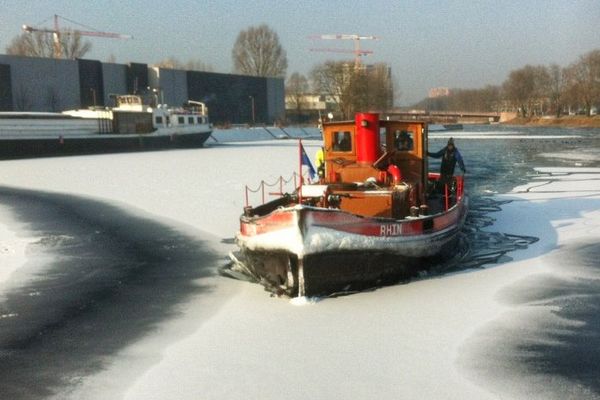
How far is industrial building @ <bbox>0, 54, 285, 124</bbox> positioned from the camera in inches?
2461

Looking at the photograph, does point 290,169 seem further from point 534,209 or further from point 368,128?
point 368,128

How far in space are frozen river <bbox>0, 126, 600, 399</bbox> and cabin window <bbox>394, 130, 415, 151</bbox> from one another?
9.66 ft

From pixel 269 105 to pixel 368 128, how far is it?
85564mm

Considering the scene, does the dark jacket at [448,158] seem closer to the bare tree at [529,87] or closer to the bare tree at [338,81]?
the bare tree at [338,81]

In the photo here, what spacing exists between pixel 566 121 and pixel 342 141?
12053cm

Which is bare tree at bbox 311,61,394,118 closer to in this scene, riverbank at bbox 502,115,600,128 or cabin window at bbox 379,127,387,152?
riverbank at bbox 502,115,600,128

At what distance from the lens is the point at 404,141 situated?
12.8 metres

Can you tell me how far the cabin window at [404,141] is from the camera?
12734mm

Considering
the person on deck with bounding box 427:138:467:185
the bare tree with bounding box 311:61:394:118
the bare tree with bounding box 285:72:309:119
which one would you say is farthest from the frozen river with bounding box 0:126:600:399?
the bare tree with bounding box 285:72:309:119

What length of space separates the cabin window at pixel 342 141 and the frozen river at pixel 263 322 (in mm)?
3496

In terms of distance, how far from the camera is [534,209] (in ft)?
58.9

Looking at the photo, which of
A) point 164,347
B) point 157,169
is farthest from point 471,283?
point 157,169

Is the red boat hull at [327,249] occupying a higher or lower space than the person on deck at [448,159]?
lower

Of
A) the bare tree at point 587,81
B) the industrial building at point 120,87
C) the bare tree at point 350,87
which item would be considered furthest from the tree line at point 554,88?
the industrial building at point 120,87
